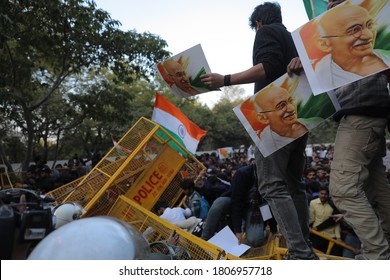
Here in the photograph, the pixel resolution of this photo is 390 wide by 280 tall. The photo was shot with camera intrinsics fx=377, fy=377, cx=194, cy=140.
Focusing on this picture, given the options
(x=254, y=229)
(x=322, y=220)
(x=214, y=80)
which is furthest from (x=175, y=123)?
(x=214, y=80)

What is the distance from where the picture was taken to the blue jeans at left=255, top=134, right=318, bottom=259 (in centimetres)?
234

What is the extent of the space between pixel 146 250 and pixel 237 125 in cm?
3668

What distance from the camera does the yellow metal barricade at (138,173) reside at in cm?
471

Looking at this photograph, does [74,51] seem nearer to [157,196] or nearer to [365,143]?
[157,196]

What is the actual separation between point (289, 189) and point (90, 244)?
5.62 ft

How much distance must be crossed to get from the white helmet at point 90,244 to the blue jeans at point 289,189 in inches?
47.4

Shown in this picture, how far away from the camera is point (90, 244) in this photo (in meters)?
1.33

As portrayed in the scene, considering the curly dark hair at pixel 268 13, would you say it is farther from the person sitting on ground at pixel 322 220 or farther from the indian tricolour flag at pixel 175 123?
the indian tricolour flag at pixel 175 123

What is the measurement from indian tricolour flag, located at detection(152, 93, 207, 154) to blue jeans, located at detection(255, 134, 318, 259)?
12.6 ft

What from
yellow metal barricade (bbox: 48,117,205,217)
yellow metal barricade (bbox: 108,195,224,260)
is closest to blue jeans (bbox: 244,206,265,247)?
yellow metal barricade (bbox: 108,195,224,260)

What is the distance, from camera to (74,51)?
10.8m

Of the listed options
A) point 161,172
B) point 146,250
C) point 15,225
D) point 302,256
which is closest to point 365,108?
point 302,256

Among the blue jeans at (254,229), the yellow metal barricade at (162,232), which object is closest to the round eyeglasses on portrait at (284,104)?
the yellow metal barricade at (162,232)

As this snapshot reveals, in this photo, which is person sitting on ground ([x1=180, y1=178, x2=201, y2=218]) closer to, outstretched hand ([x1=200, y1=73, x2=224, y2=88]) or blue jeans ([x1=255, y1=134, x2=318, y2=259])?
blue jeans ([x1=255, y1=134, x2=318, y2=259])
